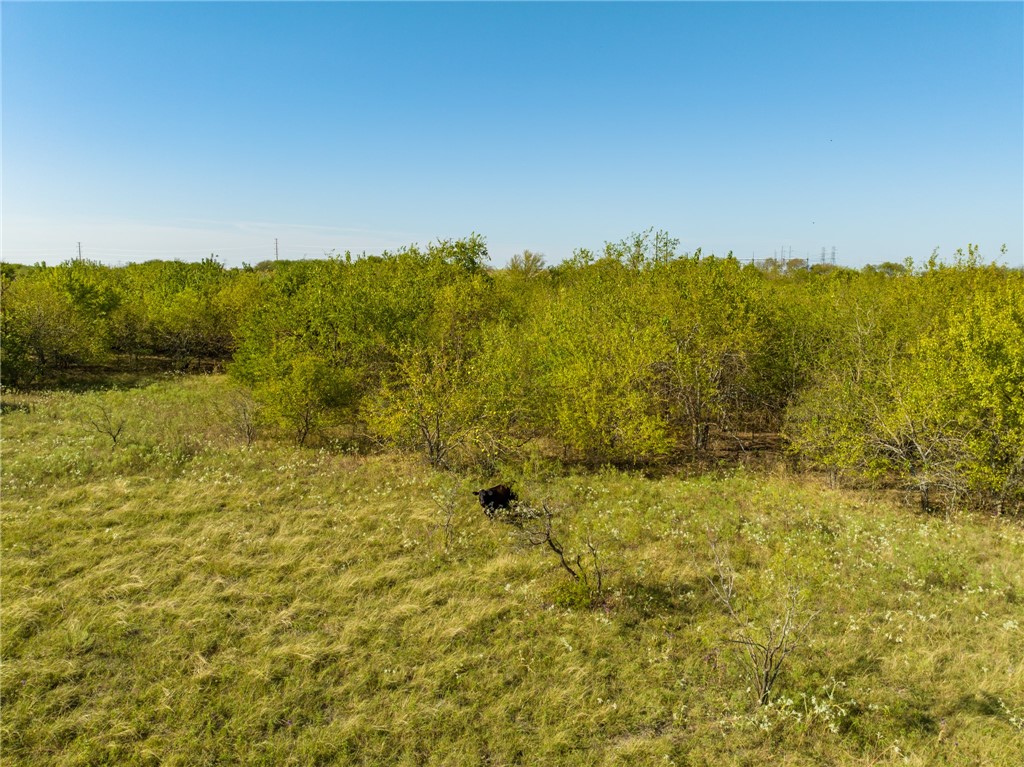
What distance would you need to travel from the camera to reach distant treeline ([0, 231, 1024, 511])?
16.8 meters

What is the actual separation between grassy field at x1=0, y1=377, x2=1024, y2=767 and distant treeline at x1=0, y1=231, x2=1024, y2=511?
339cm

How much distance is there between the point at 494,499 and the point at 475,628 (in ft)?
19.8

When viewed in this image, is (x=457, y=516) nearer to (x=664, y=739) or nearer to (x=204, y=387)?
(x=664, y=739)

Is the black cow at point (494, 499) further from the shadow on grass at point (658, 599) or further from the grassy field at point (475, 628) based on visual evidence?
the shadow on grass at point (658, 599)

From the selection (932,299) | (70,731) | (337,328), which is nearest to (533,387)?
(337,328)

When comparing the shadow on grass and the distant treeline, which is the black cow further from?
the shadow on grass

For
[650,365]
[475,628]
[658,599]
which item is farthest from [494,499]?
[650,365]

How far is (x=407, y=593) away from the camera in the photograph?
1152 cm

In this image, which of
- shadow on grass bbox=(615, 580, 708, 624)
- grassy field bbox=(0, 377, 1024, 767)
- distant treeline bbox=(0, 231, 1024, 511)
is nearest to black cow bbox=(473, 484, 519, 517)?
grassy field bbox=(0, 377, 1024, 767)

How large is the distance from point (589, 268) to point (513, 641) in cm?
2873

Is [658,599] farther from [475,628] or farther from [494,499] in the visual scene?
[494,499]

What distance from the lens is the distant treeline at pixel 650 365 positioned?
16812 millimetres

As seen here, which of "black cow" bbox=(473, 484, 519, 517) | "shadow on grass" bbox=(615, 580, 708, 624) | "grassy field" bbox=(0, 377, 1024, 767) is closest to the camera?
"grassy field" bbox=(0, 377, 1024, 767)

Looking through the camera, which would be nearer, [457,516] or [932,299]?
[457,516]
